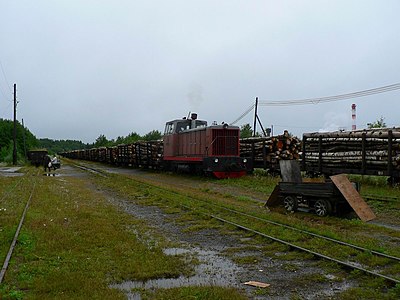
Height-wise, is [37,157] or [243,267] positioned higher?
[37,157]

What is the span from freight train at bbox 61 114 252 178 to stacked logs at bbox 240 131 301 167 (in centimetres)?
120

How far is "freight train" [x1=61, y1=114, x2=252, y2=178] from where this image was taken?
70.3ft

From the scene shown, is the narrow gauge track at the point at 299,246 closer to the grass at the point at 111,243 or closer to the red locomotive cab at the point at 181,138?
the grass at the point at 111,243

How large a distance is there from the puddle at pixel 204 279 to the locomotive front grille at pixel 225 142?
1502cm

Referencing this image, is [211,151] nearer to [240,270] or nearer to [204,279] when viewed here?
[240,270]

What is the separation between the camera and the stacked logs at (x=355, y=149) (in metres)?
15.0

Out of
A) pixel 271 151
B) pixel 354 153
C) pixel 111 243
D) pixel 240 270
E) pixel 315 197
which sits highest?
pixel 271 151

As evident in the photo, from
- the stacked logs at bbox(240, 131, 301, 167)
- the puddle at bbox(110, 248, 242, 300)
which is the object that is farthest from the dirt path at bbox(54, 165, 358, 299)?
the stacked logs at bbox(240, 131, 301, 167)

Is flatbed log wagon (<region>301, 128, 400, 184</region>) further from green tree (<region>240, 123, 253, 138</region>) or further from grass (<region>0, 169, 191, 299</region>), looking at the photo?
green tree (<region>240, 123, 253, 138</region>)

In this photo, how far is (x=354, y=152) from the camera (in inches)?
661

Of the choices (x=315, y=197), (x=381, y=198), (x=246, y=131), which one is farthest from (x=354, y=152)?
(x=246, y=131)

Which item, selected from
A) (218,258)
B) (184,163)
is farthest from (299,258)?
(184,163)

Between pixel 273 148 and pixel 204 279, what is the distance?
17468 mm

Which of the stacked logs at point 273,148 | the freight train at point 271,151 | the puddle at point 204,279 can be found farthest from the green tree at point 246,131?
the puddle at point 204,279
